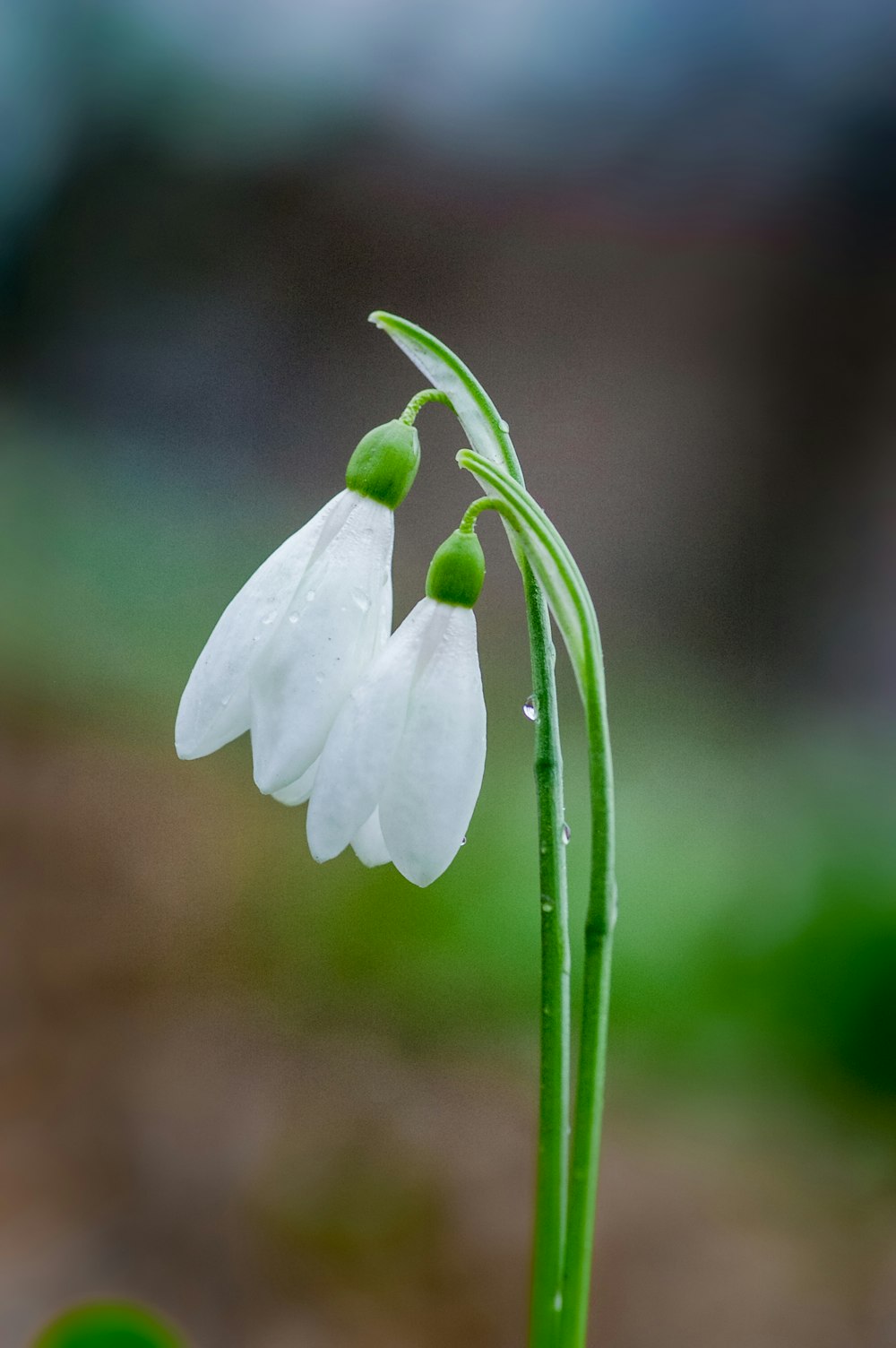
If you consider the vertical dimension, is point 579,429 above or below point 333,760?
above

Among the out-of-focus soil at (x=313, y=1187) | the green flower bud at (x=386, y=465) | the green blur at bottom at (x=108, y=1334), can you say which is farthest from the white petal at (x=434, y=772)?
the out-of-focus soil at (x=313, y=1187)

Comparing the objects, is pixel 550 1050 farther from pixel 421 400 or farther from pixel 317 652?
pixel 421 400

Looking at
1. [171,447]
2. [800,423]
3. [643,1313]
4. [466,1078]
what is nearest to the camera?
[643,1313]

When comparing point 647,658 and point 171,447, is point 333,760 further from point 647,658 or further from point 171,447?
point 171,447

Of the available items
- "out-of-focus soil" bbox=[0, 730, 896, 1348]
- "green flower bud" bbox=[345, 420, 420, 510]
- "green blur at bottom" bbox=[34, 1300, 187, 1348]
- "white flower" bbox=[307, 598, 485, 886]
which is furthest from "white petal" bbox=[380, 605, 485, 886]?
"out-of-focus soil" bbox=[0, 730, 896, 1348]

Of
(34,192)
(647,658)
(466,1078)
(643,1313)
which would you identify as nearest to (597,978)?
(643,1313)

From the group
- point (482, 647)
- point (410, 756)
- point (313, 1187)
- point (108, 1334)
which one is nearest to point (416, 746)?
point (410, 756)

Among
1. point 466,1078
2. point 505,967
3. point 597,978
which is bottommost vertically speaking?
point 466,1078
